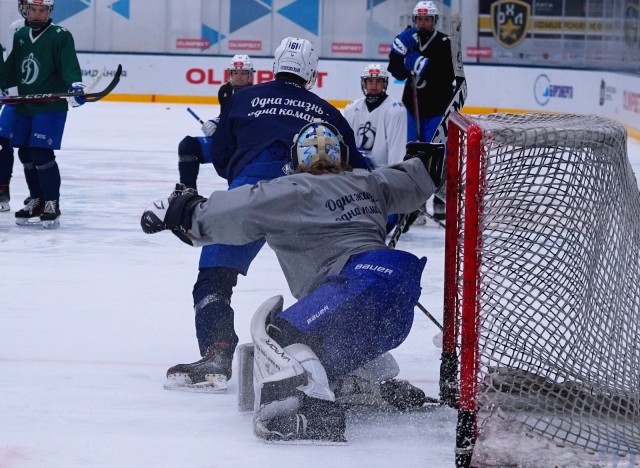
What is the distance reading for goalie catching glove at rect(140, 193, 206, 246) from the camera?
260 cm

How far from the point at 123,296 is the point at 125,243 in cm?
111

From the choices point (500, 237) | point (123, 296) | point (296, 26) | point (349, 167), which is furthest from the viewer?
point (296, 26)

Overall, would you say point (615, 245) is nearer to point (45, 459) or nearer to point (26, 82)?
point (45, 459)

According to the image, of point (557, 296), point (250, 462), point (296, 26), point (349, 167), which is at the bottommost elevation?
point (250, 462)

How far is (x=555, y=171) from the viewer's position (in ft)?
8.02

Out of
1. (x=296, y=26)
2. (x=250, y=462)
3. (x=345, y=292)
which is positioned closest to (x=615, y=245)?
(x=345, y=292)

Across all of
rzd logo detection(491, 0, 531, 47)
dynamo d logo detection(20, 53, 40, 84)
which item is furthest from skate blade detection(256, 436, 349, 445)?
rzd logo detection(491, 0, 531, 47)

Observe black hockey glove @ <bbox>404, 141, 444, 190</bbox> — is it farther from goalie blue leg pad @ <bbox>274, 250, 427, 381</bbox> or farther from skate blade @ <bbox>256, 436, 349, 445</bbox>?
skate blade @ <bbox>256, 436, 349, 445</bbox>

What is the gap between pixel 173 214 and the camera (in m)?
2.60

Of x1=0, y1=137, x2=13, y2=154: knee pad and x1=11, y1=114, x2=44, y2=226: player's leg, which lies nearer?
x1=11, y1=114, x2=44, y2=226: player's leg

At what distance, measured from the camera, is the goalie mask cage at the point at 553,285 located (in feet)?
7.51

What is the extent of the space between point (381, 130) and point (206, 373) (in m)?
2.67

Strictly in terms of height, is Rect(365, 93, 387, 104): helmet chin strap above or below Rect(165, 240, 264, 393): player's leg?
above

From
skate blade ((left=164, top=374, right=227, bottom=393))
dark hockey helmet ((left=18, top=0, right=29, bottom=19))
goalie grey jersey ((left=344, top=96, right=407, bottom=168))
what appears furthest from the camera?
dark hockey helmet ((left=18, top=0, right=29, bottom=19))
